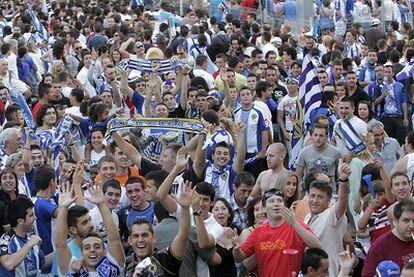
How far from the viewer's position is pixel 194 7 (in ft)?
103

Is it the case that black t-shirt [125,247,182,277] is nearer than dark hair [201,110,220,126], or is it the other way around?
black t-shirt [125,247,182,277]

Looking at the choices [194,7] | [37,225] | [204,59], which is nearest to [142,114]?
[204,59]

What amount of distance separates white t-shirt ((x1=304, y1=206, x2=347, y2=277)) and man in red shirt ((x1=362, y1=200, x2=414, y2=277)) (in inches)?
26.9

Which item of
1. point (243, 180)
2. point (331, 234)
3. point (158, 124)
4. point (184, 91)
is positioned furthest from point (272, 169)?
point (184, 91)

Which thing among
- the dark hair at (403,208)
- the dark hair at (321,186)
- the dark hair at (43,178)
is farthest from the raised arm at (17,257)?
the dark hair at (403,208)

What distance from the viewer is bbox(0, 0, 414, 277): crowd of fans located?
9.44m

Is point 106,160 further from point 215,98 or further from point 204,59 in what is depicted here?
point 204,59

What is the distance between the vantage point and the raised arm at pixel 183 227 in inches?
353

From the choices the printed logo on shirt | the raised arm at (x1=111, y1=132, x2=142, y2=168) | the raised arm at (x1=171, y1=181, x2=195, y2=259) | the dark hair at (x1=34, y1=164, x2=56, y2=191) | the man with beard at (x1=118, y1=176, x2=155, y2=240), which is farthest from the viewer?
the raised arm at (x1=111, y1=132, x2=142, y2=168)

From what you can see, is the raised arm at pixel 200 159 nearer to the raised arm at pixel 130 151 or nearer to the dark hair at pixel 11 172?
the raised arm at pixel 130 151

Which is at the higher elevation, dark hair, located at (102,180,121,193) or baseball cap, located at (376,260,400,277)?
baseball cap, located at (376,260,400,277)

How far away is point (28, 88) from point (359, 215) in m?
8.50

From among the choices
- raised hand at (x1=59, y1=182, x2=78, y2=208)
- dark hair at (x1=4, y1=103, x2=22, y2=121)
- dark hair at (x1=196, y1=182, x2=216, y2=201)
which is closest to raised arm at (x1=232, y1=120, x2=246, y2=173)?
dark hair at (x1=196, y1=182, x2=216, y2=201)

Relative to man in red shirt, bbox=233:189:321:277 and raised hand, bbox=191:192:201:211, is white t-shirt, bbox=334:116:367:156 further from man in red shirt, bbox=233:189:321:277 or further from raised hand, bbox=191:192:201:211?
raised hand, bbox=191:192:201:211
